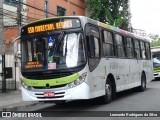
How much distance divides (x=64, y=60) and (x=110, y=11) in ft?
90.5

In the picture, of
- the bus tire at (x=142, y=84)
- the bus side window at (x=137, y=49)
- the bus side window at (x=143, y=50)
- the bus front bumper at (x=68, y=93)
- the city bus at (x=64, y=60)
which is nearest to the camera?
the bus front bumper at (x=68, y=93)

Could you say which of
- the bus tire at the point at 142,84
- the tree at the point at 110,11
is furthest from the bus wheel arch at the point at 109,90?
the tree at the point at 110,11

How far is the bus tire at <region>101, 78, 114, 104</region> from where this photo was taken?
13.2m

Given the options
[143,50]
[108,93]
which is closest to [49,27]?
[108,93]

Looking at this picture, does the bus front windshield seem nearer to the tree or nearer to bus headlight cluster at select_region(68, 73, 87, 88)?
bus headlight cluster at select_region(68, 73, 87, 88)

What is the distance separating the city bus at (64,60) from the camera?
11.3 meters

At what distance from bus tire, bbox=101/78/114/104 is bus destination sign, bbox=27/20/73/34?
297 centimetres

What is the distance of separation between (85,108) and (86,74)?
1.54 metres

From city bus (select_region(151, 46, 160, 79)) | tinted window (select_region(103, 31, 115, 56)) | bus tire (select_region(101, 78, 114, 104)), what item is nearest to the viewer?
bus tire (select_region(101, 78, 114, 104))

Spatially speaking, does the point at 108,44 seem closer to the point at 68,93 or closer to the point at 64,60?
the point at 64,60

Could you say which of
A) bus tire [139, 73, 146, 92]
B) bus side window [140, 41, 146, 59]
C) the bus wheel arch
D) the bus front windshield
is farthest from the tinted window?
bus side window [140, 41, 146, 59]

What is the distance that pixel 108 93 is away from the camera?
44.4 feet

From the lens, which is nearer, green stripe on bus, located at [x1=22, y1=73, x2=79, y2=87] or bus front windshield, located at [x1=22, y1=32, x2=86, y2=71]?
green stripe on bus, located at [x1=22, y1=73, x2=79, y2=87]

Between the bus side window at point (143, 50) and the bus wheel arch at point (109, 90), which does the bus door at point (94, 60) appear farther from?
the bus side window at point (143, 50)
